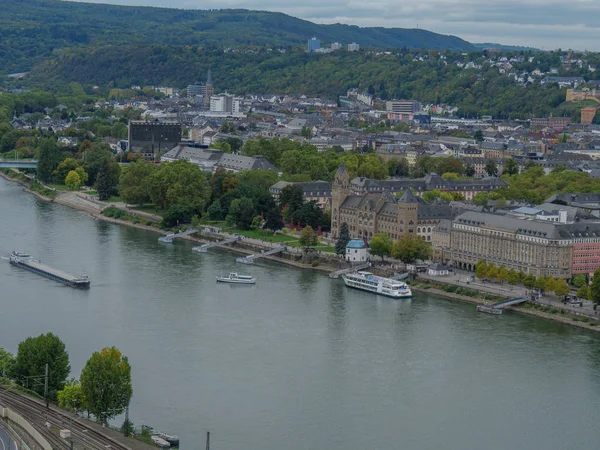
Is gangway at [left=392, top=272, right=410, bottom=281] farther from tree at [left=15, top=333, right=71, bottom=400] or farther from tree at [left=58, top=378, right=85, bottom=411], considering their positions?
tree at [left=58, top=378, right=85, bottom=411]

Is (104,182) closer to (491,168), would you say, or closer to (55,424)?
(491,168)

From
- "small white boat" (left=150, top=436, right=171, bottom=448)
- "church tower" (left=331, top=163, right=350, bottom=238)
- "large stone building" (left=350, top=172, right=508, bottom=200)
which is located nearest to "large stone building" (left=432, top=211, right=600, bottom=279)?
"church tower" (left=331, top=163, right=350, bottom=238)

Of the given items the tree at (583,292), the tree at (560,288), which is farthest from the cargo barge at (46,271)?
the tree at (583,292)

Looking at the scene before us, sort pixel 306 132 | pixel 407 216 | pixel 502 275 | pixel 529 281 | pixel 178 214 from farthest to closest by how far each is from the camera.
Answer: pixel 306 132 → pixel 178 214 → pixel 407 216 → pixel 502 275 → pixel 529 281

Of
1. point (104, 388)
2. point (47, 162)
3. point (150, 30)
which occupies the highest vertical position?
point (150, 30)

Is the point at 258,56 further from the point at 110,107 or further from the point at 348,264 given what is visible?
the point at 348,264

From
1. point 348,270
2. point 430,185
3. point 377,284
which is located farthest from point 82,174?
point 377,284
